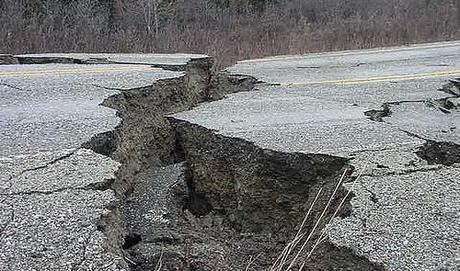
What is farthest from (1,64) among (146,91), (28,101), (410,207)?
(410,207)

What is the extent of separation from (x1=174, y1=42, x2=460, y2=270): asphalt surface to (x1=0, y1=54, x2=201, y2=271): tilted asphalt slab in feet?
2.98

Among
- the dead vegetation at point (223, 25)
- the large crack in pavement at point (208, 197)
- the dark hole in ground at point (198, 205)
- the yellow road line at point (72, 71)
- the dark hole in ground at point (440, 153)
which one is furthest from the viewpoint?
the dead vegetation at point (223, 25)

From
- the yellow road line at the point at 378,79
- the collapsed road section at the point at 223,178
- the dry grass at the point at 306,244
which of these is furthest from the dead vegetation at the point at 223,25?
the dry grass at the point at 306,244

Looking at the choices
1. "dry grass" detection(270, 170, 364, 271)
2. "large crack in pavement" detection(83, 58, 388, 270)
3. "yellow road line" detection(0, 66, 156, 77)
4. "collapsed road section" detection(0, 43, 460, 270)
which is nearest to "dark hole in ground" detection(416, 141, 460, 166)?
Answer: "collapsed road section" detection(0, 43, 460, 270)

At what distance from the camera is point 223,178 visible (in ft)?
11.9

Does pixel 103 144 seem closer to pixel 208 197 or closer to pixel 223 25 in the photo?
pixel 208 197

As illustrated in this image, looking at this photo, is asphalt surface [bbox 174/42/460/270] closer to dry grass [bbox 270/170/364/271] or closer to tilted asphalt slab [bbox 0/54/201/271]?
dry grass [bbox 270/170/364/271]

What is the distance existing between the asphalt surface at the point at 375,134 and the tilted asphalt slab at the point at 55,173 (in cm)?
91

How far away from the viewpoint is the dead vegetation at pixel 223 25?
1061cm

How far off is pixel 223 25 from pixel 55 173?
12.1 metres

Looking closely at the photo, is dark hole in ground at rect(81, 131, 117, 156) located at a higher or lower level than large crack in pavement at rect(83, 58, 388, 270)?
higher

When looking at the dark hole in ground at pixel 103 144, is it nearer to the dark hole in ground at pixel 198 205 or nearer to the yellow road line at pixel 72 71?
the dark hole in ground at pixel 198 205

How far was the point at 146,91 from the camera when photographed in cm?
498

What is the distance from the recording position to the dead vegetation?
1061cm
